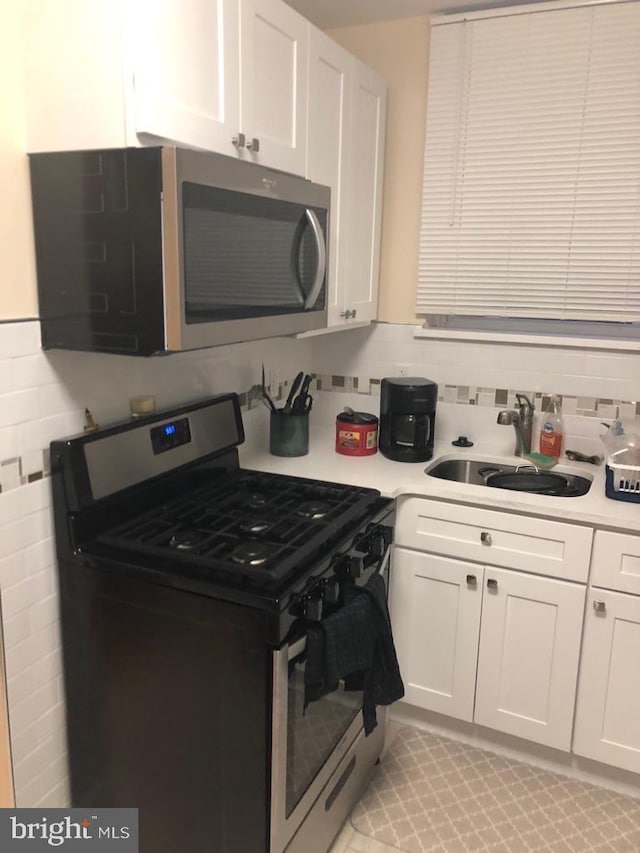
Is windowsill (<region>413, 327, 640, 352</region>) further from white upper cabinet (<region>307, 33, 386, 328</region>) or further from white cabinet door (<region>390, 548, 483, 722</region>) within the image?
white cabinet door (<region>390, 548, 483, 722</region>)

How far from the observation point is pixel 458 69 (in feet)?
8.11

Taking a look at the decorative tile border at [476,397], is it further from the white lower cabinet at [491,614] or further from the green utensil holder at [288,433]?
the white lower cabinet at [491,614]

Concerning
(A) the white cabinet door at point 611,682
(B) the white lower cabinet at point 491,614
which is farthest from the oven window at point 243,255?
(A) the white cabinet door at point 611,682

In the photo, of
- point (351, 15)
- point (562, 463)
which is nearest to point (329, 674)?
point (562, 463)

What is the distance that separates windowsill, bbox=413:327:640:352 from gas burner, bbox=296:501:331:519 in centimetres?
101

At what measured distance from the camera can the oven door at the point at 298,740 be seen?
57.4 inches

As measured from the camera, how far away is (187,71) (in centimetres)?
148

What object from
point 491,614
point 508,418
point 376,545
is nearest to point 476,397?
point 508,418

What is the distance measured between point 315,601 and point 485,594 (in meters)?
0.84

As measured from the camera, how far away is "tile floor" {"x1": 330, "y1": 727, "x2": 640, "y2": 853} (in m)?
1.93

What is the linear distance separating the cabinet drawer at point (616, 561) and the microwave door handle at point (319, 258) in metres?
1.07

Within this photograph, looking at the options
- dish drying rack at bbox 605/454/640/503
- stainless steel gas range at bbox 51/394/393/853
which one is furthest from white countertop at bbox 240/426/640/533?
stainless steel gas range at bbox 51/394/393/853

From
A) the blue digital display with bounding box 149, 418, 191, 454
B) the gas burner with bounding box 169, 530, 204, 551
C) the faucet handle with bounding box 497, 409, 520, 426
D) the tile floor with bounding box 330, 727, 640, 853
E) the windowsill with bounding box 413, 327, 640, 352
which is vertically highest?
the windowsill with bounding box 413, 327, 640, 352

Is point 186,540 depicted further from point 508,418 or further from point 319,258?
point 508,418
